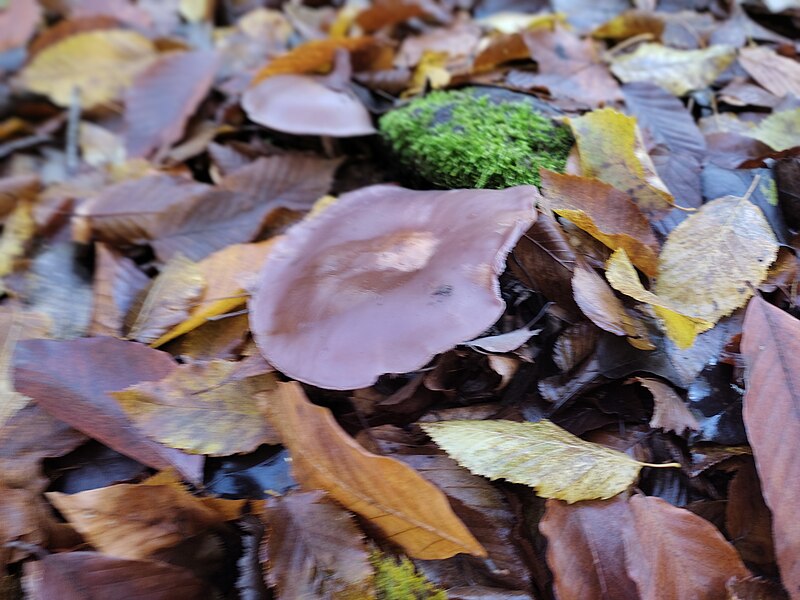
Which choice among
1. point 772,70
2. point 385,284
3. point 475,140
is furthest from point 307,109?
point 772,70

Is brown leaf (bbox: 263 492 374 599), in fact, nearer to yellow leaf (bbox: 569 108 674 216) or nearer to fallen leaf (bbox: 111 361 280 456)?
fallen leaf (bbox: 111 361 280 456)

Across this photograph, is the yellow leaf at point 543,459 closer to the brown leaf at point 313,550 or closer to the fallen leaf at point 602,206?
the brown leaf at point 313,550

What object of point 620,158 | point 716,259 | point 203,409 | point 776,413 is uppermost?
point 620,158

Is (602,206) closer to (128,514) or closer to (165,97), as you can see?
(128,514)

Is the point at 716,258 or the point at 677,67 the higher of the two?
the point at 677,67

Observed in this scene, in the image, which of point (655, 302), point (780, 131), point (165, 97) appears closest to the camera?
point (655, 302)

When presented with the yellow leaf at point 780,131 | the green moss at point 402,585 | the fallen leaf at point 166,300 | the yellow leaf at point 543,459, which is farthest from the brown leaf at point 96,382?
the yellow leaf at point 780,131

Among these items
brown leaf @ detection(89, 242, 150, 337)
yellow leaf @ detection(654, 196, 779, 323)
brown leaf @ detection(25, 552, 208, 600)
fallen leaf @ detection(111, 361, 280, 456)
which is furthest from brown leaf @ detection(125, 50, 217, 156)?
yellow leaf @ detection(654, 196, 779, 323)
